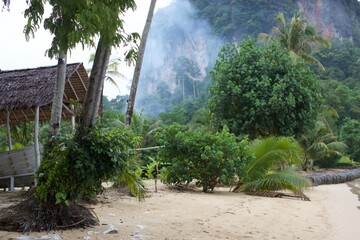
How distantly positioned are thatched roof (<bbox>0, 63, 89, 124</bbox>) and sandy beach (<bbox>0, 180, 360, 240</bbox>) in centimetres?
253

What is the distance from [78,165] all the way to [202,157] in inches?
213

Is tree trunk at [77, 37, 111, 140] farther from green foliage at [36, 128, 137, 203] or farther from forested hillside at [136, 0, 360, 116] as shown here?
forested hillside at [136, 0, 360, 116]

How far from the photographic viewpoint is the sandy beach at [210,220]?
450 centimetres

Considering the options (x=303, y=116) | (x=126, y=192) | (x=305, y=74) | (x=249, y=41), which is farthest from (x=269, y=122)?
(x=126, y=192)

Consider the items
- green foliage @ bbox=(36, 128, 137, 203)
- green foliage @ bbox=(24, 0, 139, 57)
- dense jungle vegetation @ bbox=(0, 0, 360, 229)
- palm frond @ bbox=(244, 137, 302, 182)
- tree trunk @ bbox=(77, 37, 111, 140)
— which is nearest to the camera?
green foliage @ bbox=(24, 0, 139, 57)

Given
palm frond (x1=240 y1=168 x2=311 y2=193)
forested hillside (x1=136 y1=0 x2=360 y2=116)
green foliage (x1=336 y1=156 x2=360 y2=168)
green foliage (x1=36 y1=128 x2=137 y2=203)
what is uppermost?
forested hillside (x1=136 y1=0 x2=360 y2=116)

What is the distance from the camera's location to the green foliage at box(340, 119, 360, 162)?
3173 cm

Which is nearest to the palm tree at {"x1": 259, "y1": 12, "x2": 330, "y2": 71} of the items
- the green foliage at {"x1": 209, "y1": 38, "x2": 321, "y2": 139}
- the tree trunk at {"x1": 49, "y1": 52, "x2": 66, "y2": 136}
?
the green foliage at {"x1": 209, "y1": 38, "x2": 321, "y2": 139}

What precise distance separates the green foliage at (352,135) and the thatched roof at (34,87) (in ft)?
87.1

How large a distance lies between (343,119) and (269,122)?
25.9 meters

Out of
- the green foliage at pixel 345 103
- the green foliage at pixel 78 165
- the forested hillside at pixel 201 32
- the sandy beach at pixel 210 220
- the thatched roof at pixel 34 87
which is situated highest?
the forested hillside at pixel 201 32

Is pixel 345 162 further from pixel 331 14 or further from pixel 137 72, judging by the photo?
pixel 331 14

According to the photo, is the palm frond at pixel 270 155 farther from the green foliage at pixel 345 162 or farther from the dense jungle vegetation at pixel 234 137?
the green foliage at pixel 345 162

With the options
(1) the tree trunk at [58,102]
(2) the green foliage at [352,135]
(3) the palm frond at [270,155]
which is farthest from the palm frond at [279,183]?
(2) the green foliage at [352,135]
